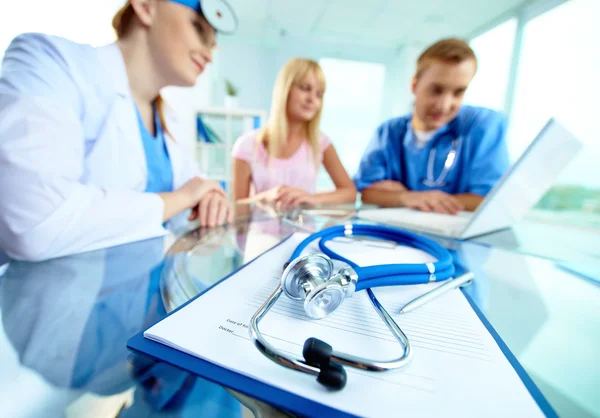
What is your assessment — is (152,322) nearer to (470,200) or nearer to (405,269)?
(405,269)

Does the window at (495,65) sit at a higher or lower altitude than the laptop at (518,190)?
higher

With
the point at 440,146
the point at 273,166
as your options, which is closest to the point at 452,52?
the point at 440,146

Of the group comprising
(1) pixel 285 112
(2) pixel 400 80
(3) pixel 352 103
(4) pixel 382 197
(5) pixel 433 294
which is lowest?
(4) pixel 382 197

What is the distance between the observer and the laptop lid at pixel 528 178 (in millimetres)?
396

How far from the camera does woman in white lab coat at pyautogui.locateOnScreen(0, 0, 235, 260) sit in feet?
1.03

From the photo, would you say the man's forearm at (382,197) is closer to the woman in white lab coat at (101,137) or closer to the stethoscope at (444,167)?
the stethoscope at (444,167)

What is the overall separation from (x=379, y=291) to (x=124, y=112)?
0.58m

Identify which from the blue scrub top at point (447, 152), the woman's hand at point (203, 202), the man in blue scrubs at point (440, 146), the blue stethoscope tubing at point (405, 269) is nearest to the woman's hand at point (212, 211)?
the woman's hand at point (203, 202)

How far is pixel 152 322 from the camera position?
190 mm

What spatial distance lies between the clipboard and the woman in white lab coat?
0.90ft

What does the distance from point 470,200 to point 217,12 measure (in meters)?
0.85

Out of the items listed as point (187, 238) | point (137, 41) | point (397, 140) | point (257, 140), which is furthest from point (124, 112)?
point (397, 140)

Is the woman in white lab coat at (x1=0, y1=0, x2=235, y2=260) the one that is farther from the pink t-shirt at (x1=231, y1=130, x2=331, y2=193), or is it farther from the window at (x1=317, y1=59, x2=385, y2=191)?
the window at (x1=317, y1=59, x2=385, y2=191)

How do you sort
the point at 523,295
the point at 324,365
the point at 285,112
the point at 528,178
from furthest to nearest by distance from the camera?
the point at 285,112 → the point at 528,178 → the point at 523,295 → the point at 324,365
